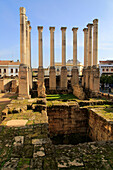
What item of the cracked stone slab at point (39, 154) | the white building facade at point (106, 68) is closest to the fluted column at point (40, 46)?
the cracked stone slab at point (39, 154)

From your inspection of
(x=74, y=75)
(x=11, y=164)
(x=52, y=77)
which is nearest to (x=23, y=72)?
(x=52, y=77)

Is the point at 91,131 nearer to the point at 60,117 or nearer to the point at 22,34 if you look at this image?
the point at 60,117

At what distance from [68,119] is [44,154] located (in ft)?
22.5

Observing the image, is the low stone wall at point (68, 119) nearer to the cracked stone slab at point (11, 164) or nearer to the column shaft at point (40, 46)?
the cracked stone slab at point (11, 164)

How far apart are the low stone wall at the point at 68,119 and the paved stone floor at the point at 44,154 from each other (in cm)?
501

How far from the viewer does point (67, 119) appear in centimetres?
1085

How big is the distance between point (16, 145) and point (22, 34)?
1127 cm

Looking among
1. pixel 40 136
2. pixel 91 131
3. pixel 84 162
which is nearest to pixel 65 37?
pixel 91 131

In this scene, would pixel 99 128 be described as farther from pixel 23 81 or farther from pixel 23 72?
pixel 23 72

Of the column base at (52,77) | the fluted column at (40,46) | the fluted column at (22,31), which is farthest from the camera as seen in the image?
the fluted column at (40,46)

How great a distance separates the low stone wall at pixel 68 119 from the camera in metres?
10.7

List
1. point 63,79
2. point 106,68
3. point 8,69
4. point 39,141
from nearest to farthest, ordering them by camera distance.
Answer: point 39,141 < point 63,79 < point 8,69 < point 106,68

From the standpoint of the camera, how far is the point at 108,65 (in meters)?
43.0

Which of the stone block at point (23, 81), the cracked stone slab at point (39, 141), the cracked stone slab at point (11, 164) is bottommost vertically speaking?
the cracked stone slab at point (11, 164)
